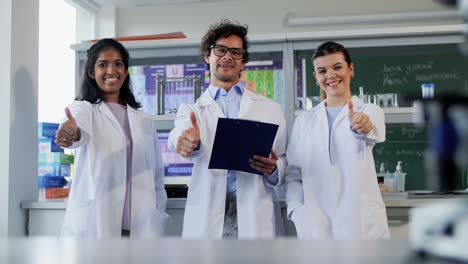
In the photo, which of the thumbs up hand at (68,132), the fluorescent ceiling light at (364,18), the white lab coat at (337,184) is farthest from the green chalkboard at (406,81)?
the thumbs up hand at (68,132)

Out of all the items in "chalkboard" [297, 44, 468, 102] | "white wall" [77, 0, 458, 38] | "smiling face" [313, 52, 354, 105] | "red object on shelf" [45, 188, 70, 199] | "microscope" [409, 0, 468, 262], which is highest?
"white wall" [77, 0, 458, 38]

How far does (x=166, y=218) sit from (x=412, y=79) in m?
3.06

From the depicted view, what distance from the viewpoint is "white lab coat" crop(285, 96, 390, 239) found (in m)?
2.29

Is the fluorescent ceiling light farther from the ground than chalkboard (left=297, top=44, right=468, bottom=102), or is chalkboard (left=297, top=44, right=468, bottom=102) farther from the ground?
the fluorescent ceiling light

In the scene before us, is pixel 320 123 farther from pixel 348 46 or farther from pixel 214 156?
pixel 348 46

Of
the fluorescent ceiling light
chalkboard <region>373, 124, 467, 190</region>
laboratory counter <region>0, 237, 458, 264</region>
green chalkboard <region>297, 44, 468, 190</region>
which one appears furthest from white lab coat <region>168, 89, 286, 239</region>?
the fluorescent ceiling light

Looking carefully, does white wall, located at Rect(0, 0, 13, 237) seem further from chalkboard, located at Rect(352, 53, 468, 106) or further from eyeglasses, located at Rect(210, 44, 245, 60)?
chalkboard, located at Rect(352, 53, 468, 106)

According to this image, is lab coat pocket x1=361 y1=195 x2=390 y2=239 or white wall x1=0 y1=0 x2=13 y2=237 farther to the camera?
white wall x1=0 y1=0 x2=13 y2=237

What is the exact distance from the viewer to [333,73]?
95.0 inches

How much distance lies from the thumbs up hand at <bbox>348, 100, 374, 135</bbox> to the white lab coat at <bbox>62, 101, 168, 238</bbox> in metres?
0.91

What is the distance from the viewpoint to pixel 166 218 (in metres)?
2.55

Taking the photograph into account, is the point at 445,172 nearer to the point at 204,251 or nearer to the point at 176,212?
the point at 204,251

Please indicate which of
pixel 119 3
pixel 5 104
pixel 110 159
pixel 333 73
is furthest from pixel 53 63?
pixel 333 73

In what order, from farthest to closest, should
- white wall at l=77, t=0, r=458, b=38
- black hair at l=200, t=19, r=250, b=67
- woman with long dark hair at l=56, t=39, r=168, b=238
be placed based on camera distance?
white wall at l=77, t=0, r=458, b=38
black hair at l=200, t=19, r=250, b=67
woman with long dark hair at l=56, t=39, r=168, b=238
